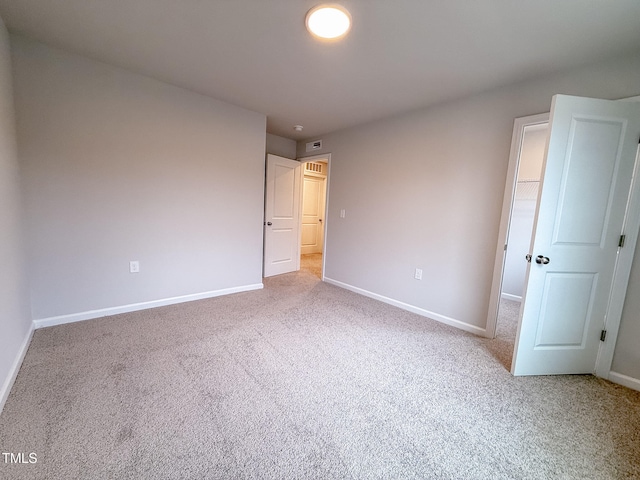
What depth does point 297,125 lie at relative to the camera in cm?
383

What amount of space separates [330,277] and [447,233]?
2.05 meters

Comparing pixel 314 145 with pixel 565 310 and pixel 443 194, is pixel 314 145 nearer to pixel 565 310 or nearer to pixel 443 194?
pixel 443 194

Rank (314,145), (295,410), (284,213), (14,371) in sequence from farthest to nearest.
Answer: (284,213) → (314,145) → (14,371) → (295,410)

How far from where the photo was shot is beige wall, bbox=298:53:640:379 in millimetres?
2084

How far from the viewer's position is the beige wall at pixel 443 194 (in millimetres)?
2084

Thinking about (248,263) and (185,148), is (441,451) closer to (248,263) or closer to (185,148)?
(248,263)

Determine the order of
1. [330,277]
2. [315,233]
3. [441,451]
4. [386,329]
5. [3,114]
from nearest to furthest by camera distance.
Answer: [441,451] → [3,114] → [386,329] → [330,277] → [315,233]

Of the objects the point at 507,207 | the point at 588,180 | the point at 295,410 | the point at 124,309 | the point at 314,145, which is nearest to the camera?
the point at 295,410

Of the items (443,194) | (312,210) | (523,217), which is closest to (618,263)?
(443,194)

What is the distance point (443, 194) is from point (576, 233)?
47.1 inches

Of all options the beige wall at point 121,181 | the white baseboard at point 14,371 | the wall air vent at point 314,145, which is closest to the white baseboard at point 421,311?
the beige wall at point 121,181

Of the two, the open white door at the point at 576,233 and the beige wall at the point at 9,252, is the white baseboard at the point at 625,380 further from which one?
the beige wall at the point at 9,252

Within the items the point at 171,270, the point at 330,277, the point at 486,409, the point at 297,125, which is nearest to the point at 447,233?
the point at 486,409

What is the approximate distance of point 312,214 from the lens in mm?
6742
